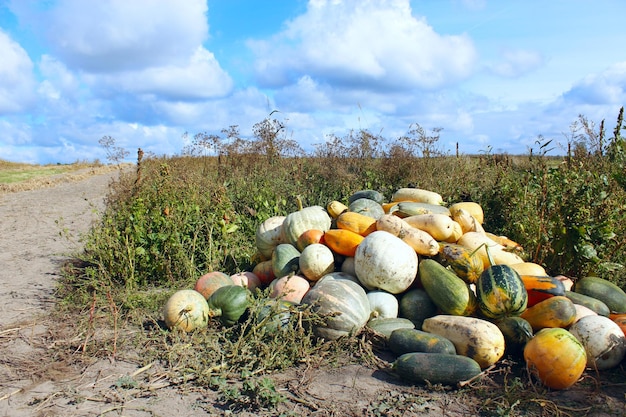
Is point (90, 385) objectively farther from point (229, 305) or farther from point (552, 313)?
point (552, 313)

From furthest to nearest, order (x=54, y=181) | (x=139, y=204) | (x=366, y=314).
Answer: (x=54, y=181) < (x=139, y=204) < (x=366, y=314)

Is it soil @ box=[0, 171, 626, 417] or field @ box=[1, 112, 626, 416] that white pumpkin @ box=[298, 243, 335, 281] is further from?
soil @ box=[0, 171, 626, 417]

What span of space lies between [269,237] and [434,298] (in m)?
2.40

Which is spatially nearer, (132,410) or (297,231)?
(132,410)

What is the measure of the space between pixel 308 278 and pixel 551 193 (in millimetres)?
3476

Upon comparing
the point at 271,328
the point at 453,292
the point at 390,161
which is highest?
the point at 390,161

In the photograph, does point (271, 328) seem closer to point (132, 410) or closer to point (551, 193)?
point (132, 410)

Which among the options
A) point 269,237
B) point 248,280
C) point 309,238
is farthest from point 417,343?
point 269,237

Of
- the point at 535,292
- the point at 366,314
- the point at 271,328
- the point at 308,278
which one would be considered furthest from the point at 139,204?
the point at 535,292

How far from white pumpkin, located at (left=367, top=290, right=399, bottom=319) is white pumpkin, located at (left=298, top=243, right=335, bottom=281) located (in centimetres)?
65

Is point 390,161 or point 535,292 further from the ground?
point 390,161

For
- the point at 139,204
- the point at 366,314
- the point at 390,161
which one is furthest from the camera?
the point at 390,161

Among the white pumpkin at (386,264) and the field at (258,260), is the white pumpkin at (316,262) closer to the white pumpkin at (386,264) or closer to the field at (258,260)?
the white pumpkin at (386,264)

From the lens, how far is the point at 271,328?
431 cm
